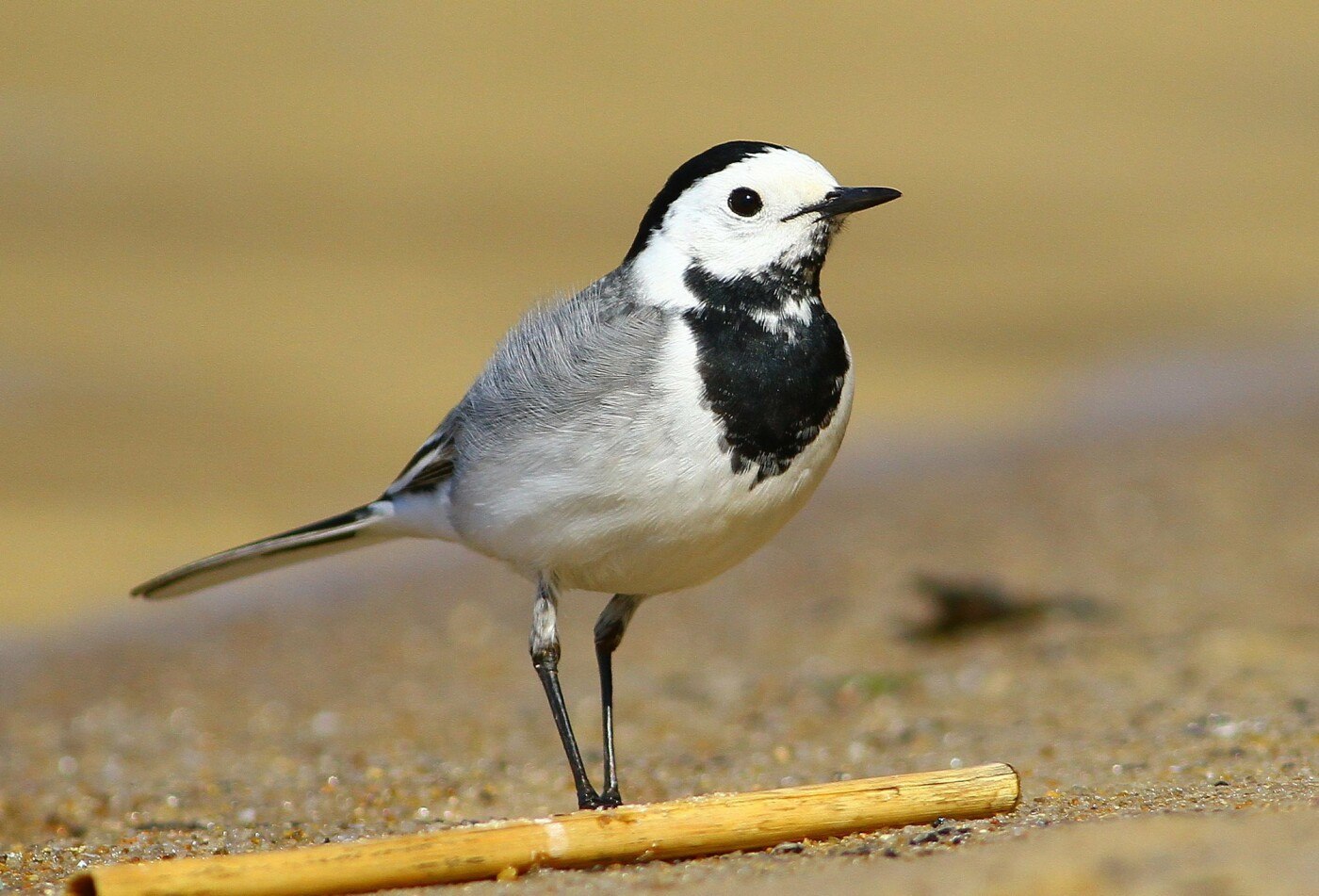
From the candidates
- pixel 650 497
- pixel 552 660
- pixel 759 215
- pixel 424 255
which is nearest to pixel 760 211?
pixel 759 215


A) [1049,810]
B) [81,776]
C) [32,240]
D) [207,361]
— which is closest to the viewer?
[1049,810]

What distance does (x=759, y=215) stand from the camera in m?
5.49

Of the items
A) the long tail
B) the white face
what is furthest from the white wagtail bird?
the long tail

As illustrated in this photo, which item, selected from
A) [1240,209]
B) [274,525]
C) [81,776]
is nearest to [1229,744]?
[81,776]

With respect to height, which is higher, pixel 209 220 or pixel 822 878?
pixel 209 220

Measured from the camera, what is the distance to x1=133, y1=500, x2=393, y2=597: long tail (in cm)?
637

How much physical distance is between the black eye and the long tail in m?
1.84

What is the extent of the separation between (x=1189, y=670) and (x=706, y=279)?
3.33 metres

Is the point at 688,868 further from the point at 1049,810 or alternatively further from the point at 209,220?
the point at 209,220

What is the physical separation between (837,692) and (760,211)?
3.03 m

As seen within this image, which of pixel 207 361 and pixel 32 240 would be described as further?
pixel 32 240

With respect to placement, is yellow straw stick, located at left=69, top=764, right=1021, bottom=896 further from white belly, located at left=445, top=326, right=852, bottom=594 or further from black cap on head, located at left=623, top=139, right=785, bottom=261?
black cap on head, located at left=623, top=139, right=785, bottom=261

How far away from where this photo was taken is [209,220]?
1955cm

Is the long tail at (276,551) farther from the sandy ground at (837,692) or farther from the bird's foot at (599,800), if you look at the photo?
the bird's foot at (599,800)
